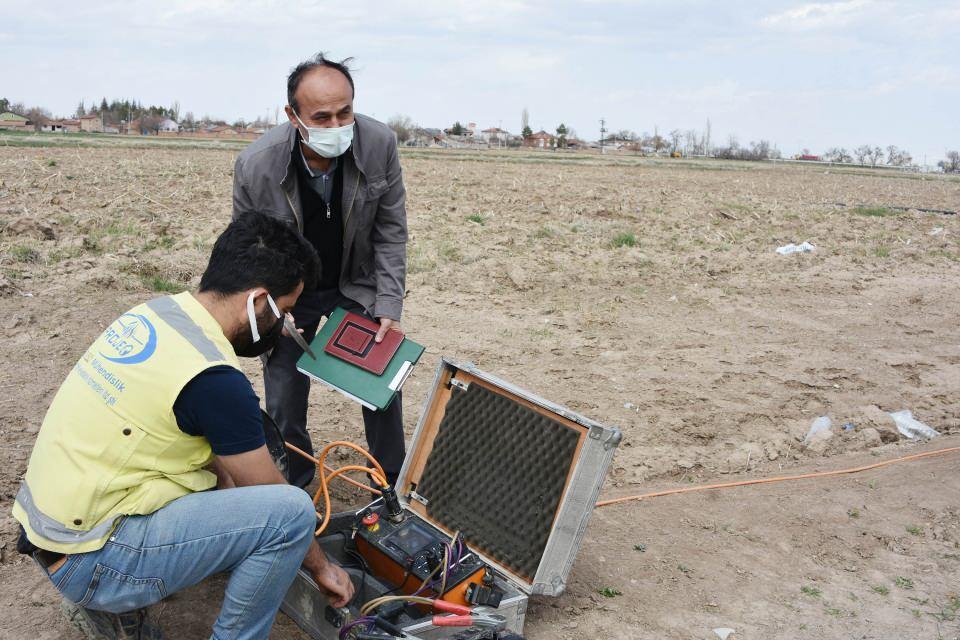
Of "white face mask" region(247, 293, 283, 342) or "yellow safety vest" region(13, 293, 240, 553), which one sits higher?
"white face mask" region(247, 293, 283, 342)

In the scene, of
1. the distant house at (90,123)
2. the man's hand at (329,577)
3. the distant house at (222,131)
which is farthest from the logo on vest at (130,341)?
the distant house at (90,123)

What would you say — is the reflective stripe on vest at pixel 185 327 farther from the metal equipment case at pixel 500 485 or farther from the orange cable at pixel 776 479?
the orange cable at pixel 776 479

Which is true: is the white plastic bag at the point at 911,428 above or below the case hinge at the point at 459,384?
below

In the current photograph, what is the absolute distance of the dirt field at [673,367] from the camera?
3.30 metres

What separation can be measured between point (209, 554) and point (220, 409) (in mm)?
436

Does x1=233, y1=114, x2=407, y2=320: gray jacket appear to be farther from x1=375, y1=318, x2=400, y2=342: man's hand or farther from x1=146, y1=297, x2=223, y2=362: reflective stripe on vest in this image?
x1=146, y1=297, x2=223, y2=362: reflective stripe on vest

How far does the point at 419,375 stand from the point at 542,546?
2.91 metres

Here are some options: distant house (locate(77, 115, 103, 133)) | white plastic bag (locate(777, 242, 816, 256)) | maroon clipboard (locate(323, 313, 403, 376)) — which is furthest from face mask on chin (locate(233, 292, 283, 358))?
distant house (locate(77, 115, 103, 133))

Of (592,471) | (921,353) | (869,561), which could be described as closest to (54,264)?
(592,471)

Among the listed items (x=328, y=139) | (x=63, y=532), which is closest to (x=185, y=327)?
(x=63, y=532)

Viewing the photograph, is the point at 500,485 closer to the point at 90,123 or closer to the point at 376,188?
the point at 376,188

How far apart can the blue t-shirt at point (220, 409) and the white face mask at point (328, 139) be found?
1.23 m

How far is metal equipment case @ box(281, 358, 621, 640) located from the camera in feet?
9.09

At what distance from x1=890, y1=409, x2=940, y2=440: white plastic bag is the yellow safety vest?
4569 millimetres
